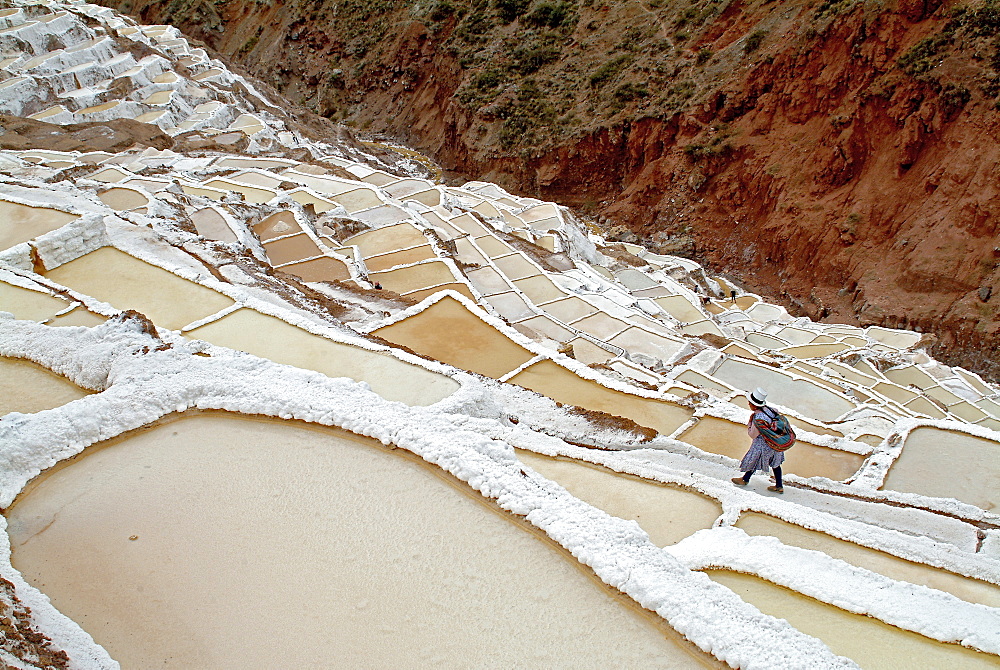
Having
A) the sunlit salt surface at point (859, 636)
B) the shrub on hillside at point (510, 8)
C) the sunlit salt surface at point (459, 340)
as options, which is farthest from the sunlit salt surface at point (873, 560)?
the shrub on hillside at point (510, 8)

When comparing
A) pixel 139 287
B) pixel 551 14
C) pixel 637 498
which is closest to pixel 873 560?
pixel 637 498

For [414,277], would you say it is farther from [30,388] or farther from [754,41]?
[754,41]

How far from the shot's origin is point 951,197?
56.4 feet

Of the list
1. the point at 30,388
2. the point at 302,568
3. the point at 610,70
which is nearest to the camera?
the point at 302,568

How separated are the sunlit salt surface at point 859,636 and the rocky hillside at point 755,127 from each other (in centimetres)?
1465

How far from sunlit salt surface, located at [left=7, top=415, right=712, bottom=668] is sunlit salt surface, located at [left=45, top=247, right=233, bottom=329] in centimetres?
247

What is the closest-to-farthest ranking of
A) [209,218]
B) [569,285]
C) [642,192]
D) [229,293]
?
1. [229,293]
2. [209,218]
3. [569,285]
4. [642,192]

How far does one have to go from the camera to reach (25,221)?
25.9 feet

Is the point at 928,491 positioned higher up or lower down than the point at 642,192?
higher up

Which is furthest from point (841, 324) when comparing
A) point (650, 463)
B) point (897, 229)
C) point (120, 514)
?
point (120, 514)

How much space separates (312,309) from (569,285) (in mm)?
7006

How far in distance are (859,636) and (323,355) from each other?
13.8 feet

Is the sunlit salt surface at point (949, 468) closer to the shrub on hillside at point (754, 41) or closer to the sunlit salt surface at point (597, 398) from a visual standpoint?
the sunlit salt surface at point (597, 398)

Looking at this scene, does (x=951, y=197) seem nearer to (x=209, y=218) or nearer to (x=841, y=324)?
(x=841, y=324)
